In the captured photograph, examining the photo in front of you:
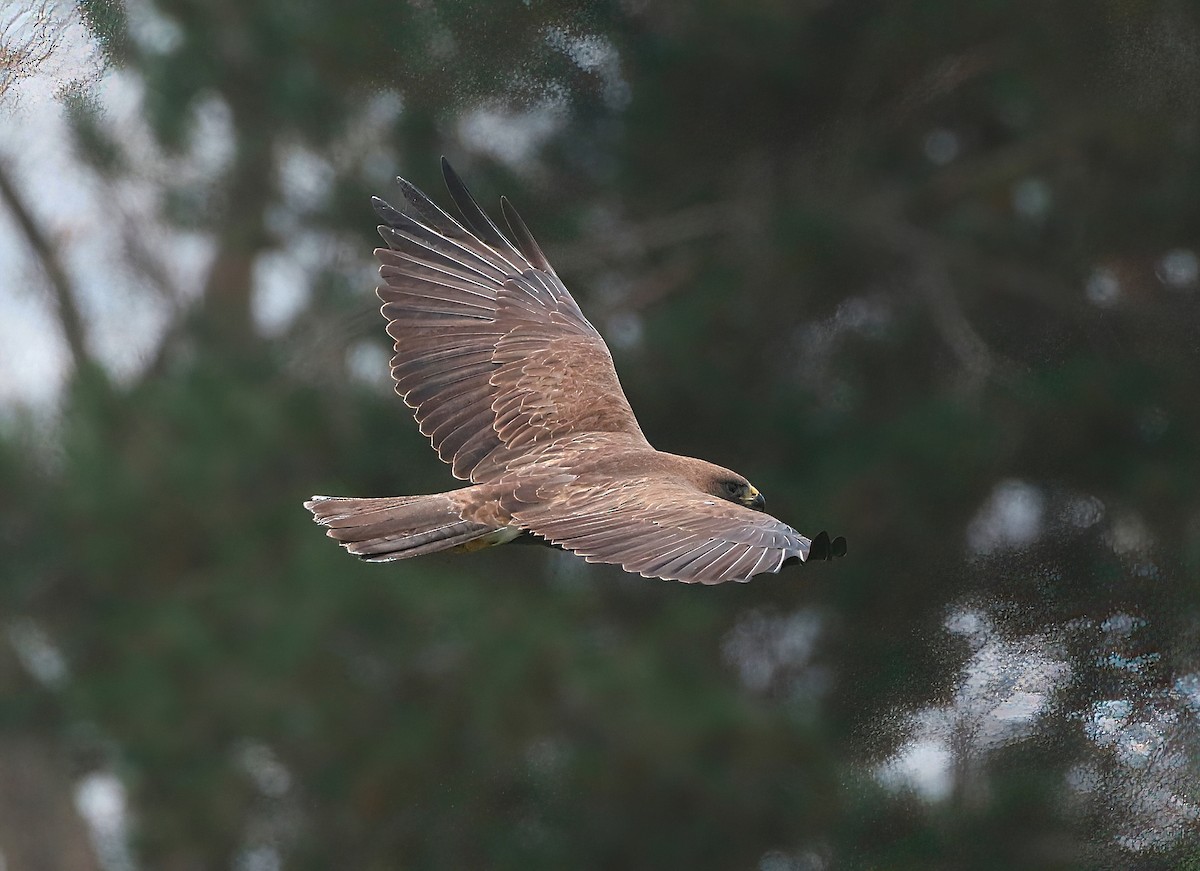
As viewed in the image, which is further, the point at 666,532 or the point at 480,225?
the point at 480,225

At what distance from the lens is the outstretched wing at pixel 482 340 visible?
3.12 meters

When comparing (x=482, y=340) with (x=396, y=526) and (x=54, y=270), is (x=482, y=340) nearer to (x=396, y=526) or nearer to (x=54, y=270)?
(x=396, y=526)

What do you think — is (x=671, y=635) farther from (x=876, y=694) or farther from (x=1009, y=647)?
(x=1009, y=647)

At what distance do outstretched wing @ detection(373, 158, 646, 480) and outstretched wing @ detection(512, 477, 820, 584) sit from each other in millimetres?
461

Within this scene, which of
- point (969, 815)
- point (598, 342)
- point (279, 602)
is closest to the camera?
point (598, 342)

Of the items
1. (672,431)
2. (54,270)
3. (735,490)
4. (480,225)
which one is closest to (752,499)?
(735,490)

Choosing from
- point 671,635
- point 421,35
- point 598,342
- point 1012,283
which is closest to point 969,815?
point 671,635

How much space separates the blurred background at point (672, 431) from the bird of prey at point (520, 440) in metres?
2.14

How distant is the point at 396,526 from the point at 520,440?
51cm

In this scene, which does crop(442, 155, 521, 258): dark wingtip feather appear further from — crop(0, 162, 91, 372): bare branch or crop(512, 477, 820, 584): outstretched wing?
crop(0, 162, 91, 372): bare branch

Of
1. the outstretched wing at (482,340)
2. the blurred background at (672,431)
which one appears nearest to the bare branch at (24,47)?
the outstretched wing at (482,340)

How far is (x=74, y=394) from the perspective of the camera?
5.82 metres

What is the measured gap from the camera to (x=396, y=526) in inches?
103

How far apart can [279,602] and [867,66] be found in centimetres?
285
